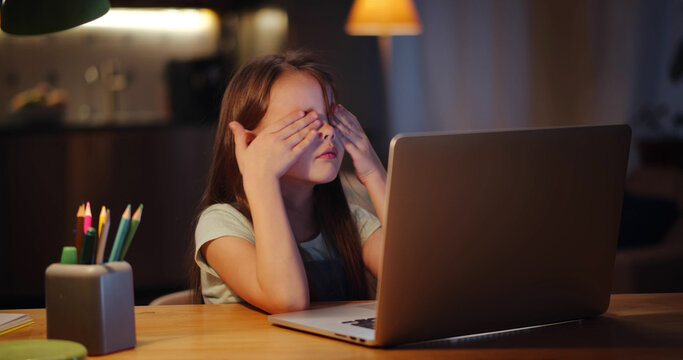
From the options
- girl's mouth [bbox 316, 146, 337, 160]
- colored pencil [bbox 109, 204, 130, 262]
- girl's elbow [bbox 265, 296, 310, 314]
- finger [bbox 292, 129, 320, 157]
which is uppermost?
finger [bbox 292, 129, 320, 157]

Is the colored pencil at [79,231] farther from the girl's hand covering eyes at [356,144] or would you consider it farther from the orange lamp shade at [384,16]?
the orange lamp shade at [384,16]

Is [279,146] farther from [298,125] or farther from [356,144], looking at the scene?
[356,144]

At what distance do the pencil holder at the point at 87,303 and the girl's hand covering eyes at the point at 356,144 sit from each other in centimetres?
55

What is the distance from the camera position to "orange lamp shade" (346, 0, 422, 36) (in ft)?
12.1

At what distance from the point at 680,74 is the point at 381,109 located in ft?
5.05

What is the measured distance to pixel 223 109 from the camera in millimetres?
1415

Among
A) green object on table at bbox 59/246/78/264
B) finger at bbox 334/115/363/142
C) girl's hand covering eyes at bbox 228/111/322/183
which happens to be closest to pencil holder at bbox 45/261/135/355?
green object on table at bbox 59/246/78/264

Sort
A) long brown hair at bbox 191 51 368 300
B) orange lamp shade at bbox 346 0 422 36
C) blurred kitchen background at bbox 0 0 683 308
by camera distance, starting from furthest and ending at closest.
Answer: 1. blurred kitchen background at bbox 0 0 683 308
2. orange lamp shade at bbox 346 0 422 36
3. long brown hair at bbox 191 51 368 300

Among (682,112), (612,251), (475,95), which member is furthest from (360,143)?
(475,95)

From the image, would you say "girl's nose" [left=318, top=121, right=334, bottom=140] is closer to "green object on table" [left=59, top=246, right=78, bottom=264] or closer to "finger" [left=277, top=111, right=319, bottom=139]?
"finger" [left=277, top=111, right=319, bottom=139]

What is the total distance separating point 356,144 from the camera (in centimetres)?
131

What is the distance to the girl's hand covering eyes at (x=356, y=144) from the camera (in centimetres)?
130

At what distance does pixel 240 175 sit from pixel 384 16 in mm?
2445

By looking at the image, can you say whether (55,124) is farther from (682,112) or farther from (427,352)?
(427,352)
